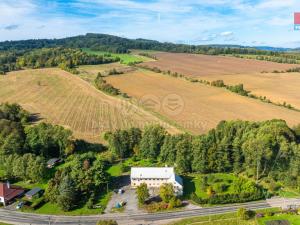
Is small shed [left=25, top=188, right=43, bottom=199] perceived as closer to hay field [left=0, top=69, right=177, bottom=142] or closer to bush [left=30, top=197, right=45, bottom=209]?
bush [left=30, top=197, right=45, bottom=209]

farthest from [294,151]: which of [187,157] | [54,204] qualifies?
[54,204]

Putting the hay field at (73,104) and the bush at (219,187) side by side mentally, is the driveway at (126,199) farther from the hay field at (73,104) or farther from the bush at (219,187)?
the hay field at (73,104)

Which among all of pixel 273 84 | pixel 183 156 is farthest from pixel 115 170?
pixel 273 84

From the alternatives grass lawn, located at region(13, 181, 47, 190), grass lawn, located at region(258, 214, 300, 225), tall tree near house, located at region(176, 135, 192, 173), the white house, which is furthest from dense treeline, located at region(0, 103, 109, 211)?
grass lawn, located at region(258, 214, 300, 225)

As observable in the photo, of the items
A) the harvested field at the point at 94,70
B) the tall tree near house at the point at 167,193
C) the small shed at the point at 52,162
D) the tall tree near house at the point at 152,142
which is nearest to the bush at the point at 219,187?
the tall tree near house at the point at 167,193

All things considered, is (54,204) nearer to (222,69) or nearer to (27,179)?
(27,179)
